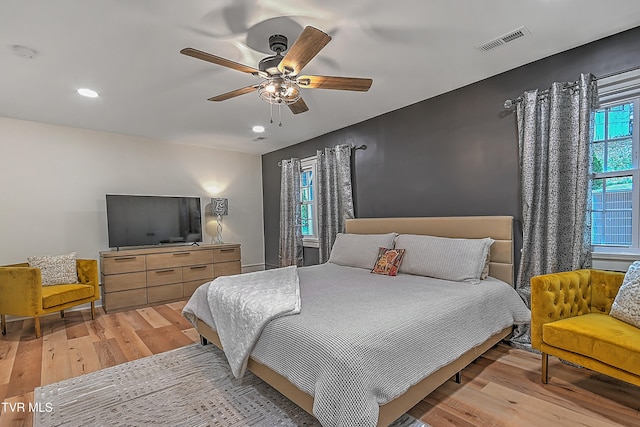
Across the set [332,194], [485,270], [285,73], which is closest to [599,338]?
[485,270]

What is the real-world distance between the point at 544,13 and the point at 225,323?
10.00ft

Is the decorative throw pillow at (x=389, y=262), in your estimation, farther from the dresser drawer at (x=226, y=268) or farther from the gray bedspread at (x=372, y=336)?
the dresser drawer at (x=226, y=268)

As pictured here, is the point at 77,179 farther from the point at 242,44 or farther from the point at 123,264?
the point at 242,44

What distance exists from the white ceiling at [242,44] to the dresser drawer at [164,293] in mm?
2364

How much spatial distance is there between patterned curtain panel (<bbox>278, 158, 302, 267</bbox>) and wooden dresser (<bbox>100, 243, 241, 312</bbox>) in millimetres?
886

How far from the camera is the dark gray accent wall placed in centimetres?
258

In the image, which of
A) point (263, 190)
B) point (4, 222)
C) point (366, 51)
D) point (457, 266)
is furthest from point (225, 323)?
point (263, 190)

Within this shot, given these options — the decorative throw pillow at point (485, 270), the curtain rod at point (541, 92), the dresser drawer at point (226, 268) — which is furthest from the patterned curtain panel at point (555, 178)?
the dresser drawer at point (226, 268)

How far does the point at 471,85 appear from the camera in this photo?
10.4 ft

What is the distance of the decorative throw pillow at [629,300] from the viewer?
1984mm

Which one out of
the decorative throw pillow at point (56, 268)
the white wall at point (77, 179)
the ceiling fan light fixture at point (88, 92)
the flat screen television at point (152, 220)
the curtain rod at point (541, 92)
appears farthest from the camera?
the flat screen television at point (152, 220)

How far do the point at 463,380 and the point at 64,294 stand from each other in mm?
4019

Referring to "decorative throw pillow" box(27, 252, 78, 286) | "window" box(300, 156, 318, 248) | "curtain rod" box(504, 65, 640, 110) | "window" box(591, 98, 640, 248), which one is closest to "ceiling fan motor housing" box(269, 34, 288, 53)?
"curtain rod" box(504, 65, 640, 110)

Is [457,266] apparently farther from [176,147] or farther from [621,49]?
[176,147]
